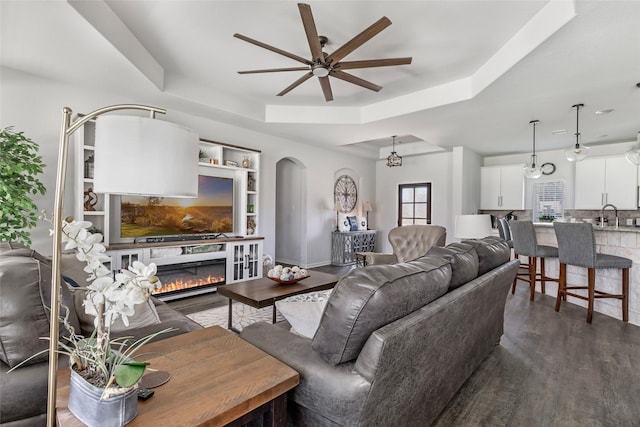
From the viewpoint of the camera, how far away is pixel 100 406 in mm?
816

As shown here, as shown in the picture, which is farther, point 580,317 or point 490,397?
point 580,317

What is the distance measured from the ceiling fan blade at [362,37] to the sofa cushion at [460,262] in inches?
62.3

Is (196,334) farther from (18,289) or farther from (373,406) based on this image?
(373,406)

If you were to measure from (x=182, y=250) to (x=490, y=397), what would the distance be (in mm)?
3737

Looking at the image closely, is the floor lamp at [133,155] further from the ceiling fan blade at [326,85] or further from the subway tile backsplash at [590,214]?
the subway tile backsplash at [590,214]

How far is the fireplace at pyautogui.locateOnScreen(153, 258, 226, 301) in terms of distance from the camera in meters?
4.00

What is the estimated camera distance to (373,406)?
3.82 ft

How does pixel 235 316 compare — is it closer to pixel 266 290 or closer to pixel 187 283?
pixel 266 290

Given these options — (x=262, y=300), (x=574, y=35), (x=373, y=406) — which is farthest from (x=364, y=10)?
(x=373, y=406)

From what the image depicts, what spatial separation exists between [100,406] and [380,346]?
847mm

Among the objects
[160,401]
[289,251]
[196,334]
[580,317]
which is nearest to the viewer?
[160,401]

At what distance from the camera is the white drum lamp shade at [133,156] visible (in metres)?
0.96

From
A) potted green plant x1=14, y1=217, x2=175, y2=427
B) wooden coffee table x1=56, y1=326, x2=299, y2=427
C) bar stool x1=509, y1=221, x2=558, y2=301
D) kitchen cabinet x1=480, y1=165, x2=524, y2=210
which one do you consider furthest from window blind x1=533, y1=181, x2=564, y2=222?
potted green plant x1=14, y1=217, x2=175, y2=427

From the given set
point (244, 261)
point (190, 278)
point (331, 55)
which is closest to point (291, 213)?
point (244, 261)
